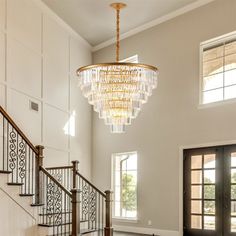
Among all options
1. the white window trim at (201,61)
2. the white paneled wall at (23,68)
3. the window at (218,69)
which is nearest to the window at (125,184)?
the white window trim at (201,61)

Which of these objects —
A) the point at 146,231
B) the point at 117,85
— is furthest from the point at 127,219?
the point at 117,85

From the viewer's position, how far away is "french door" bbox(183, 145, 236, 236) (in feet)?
26.7

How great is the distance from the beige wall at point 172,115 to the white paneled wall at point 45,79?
1.45 meters

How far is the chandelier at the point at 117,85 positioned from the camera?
647cm

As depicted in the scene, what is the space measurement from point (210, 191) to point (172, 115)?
6.64 ft

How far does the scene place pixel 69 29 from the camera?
10.7 metres

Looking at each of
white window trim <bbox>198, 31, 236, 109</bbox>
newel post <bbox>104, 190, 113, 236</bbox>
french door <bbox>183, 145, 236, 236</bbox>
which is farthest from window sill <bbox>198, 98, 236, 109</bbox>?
newel post <bbox>104, 190, 113, 236</bbox>

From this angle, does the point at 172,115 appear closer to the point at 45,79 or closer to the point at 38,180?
the point at 45,79

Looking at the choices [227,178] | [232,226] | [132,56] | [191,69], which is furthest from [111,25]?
[232,226]

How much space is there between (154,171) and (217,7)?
4118 millimetres

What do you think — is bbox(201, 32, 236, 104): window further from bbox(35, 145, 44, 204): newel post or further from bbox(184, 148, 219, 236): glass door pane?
bbox(35, 145, 44, 204): newel post

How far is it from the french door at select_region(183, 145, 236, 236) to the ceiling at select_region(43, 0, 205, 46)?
3492 millimetres

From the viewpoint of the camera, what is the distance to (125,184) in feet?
34.5

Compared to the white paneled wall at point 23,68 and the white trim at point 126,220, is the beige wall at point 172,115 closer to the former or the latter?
the white trim at point 126,220
